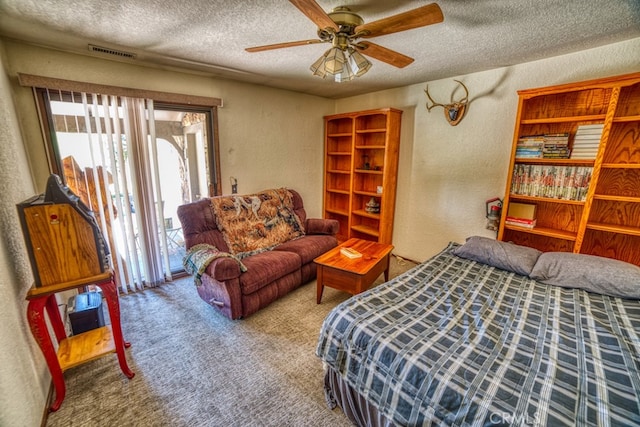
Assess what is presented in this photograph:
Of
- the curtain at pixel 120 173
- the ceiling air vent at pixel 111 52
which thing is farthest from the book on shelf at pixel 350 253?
the ceiling air vent at pixel 111 52

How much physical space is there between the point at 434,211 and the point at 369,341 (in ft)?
8.23

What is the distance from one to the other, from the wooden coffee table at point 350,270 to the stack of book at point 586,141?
1.82 m

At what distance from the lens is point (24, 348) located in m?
1.35

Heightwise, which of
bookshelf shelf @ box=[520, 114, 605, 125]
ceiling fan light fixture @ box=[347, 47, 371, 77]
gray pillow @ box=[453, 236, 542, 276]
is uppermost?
ceiling fan light fixture @ box=[347, 47, 371, 77]

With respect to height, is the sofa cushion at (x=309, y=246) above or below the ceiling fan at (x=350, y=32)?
below

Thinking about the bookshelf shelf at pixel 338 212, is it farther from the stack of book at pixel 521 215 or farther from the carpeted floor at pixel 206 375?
the stack of book at pixel 521 215

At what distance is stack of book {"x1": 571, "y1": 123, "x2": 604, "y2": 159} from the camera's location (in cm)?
205

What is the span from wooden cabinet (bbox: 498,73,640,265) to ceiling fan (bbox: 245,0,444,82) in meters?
1.55

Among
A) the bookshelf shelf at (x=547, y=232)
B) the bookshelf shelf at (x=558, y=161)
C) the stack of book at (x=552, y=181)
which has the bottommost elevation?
the bookshelf shelf at (x=547, y=232)

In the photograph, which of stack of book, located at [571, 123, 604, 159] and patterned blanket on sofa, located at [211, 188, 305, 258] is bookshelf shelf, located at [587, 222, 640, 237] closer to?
stack of book, located at [571, 123, 604, 159]

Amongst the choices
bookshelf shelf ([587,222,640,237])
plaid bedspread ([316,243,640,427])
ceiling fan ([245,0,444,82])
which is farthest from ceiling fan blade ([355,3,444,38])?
bookshelf shelf ([587,222,640,237])

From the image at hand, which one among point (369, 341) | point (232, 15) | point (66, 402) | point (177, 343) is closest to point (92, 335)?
point (66, 402)

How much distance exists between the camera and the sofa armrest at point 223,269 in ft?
6.77

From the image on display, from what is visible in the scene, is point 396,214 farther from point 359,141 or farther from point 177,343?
point 177,343
